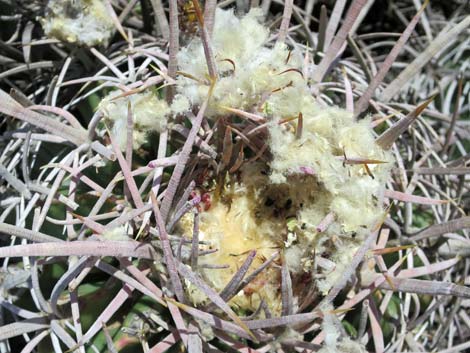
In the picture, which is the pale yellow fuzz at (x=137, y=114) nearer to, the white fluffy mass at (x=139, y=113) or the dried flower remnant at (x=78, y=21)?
the white fluffy mass at (x=139, y=113)

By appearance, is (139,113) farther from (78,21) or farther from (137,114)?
(78,21)

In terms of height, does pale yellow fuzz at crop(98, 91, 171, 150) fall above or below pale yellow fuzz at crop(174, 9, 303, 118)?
below

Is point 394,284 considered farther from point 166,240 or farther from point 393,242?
point 166,240

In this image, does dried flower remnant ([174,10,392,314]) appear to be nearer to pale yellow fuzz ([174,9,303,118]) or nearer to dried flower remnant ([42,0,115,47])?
pale yellow fuzz ([174,9,303,118])

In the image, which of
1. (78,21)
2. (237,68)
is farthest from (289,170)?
(78,21)

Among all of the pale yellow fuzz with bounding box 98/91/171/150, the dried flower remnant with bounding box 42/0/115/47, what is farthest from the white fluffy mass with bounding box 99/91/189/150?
the dried flower remnant with bounding box 42/0/115/47

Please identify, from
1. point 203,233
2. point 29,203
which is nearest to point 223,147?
point 203,233
